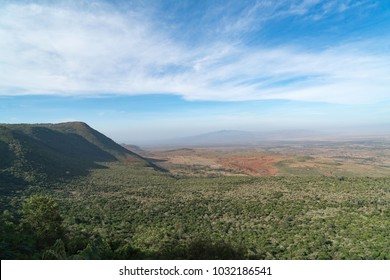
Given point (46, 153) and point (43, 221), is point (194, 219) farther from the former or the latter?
point (46, 153)

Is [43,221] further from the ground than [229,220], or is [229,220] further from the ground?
[43,221]

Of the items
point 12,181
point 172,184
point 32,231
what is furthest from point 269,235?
point 12,181

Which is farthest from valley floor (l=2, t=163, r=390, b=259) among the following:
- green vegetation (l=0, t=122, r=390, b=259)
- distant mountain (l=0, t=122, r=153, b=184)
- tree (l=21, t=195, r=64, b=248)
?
distant mountain (l=0, t=122, r=153, b=184)

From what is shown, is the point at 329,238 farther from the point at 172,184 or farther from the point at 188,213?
the point at 172,184

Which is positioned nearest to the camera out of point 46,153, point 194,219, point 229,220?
point 229,220

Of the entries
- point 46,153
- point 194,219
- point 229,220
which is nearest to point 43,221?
point 194,219

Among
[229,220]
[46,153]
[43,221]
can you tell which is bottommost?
[229,220]

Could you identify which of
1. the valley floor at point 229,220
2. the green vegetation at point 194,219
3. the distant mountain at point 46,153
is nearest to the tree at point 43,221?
the green vegetation at point 194,219
